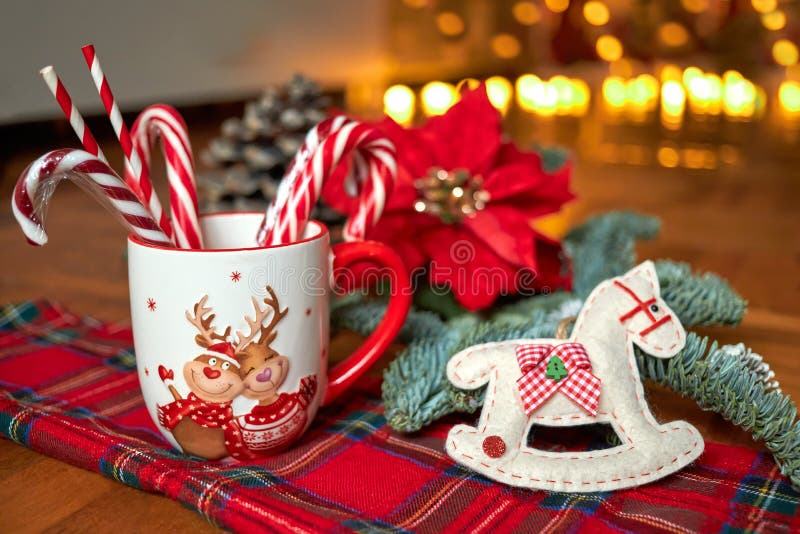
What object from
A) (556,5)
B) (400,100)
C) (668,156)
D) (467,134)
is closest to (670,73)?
(556,5)

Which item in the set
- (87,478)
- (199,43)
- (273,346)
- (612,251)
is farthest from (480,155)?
(199,43)

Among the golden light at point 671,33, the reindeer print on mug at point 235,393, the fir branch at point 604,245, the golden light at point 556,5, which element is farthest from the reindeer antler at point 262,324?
the golden light at point 556,5

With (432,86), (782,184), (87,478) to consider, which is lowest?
(87,478)

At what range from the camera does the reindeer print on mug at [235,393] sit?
42 centimetres

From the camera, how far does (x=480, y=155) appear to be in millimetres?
635

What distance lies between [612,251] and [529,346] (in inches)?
11.9

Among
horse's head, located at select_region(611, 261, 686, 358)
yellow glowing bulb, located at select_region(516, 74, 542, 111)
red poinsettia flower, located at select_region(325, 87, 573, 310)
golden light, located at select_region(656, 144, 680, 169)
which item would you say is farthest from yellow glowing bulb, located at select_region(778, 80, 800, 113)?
horse's head, located at select_region(611, 261, 686, 358)

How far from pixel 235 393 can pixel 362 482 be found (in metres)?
0.09

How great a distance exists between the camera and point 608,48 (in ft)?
9.84

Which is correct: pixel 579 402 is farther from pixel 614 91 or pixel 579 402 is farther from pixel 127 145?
pixel 614 91

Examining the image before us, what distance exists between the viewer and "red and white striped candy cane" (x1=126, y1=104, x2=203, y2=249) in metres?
0.48

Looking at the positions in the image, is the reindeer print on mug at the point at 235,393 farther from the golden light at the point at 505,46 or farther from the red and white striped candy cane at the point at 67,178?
the golden light at the point at 505,46

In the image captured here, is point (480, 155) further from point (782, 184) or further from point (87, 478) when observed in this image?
point (782, 184)

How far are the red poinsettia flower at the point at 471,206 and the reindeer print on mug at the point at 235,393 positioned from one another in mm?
181
